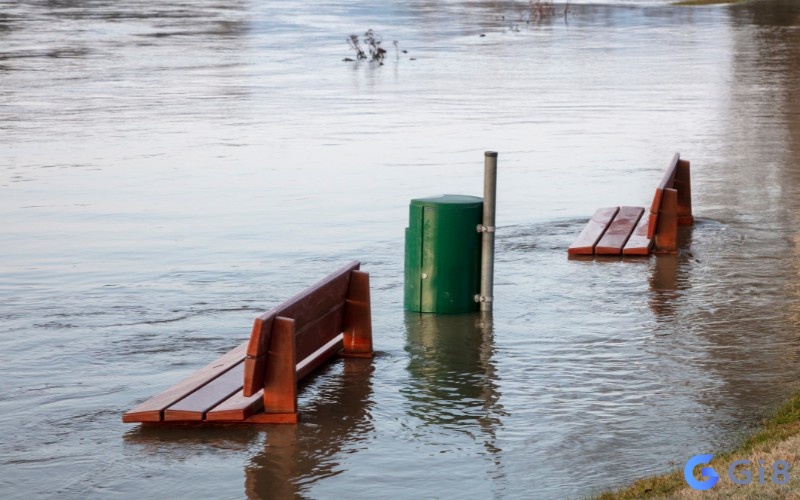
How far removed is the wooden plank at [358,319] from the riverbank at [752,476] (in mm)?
2427

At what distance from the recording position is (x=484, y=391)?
24.0 ft

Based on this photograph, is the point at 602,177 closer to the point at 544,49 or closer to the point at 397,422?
the point at 397,422

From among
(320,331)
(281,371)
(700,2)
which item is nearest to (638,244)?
(320,331)

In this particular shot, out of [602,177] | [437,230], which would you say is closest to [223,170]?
[602,177]

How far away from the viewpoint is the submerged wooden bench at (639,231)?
1090 cm

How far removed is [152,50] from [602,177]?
23369mm

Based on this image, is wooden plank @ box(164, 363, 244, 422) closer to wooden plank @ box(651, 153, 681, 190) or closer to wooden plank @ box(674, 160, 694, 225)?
wooden plank @ box(651, 153, 681, 190)

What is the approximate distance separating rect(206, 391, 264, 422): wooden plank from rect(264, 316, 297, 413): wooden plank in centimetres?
7

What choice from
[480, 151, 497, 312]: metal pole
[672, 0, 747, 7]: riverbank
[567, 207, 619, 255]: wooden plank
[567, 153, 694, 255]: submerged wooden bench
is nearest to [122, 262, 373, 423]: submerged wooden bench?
[480, 151, 497, 312]: metal pole

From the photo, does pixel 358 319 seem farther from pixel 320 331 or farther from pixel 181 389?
pixel 181 389

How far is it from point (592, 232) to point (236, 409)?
5.33 meters

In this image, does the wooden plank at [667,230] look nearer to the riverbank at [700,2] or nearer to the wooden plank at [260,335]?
the wooden plank at [260,335]

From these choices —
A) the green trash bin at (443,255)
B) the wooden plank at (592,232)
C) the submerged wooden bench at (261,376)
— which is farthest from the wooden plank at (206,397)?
the wooden plank at (592,232)

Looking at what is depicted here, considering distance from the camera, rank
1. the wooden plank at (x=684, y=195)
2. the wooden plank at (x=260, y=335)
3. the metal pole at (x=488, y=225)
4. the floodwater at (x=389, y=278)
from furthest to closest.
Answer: the wooden plank at (x=684, y=195) → the metal pole at (x=488, y=225) → the wooden plank at (x=260, y=335) → the floodwater at (x=389, y=278)
